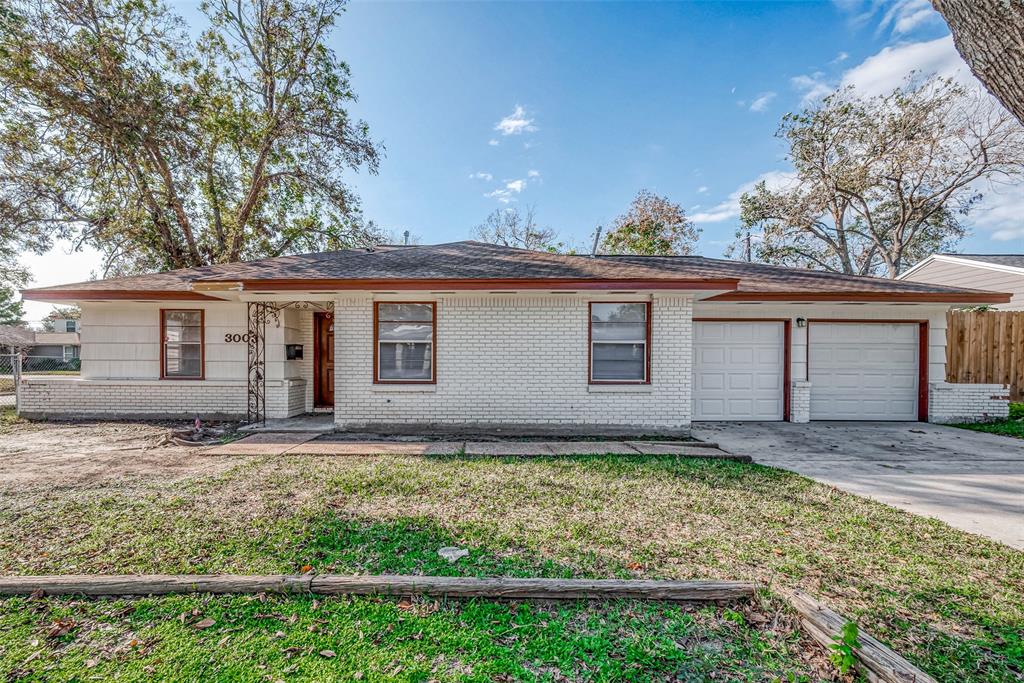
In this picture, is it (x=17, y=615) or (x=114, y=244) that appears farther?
(x=114, y=244)

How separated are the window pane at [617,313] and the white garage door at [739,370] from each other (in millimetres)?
1926

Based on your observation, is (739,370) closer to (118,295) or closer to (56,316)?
(118,295)

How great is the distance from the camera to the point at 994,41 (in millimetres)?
2367

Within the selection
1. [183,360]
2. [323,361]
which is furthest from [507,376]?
[183,360]

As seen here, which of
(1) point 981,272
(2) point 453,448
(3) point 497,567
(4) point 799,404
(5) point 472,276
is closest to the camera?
(3) point 497,567

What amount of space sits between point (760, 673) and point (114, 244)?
1882 cm

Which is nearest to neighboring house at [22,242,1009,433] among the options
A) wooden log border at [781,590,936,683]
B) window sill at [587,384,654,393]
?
window sill at [587,384,654,393]

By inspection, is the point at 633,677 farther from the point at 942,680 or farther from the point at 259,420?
the point at 259,420

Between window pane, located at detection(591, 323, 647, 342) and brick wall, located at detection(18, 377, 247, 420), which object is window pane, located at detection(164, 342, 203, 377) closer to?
brick wall, located at detection(18, 377, 247, 420)

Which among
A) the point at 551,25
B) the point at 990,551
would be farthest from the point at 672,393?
the point at 551,25

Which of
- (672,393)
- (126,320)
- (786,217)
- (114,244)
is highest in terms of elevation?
(786,217)

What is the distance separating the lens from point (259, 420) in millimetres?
8344

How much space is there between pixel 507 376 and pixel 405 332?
207 centimetres

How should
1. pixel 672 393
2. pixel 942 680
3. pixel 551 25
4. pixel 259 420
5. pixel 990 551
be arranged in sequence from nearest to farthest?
pixel 942 680
pixel 990 551
pixel 672 393
pixel 259 420
pixel 551 25
